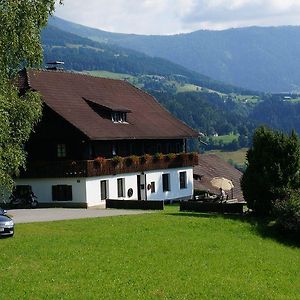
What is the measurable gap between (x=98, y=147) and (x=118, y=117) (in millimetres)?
4925

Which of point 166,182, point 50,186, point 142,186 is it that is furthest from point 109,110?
point 166,182

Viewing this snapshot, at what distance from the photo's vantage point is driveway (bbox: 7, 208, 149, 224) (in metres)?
36.7

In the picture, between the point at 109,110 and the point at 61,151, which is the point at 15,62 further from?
the point at 109,110

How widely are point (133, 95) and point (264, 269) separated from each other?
122ft

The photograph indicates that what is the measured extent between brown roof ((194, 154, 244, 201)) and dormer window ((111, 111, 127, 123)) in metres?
15.3

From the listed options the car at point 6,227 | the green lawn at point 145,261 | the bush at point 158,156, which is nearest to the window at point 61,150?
the bush at point 158,156

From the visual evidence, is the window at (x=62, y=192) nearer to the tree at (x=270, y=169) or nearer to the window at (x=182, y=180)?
the tree at (x=270, y=169)

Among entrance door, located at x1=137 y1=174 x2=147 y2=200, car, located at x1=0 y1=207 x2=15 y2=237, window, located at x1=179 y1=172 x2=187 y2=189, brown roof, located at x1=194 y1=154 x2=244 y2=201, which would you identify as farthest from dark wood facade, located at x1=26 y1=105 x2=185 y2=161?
brown roof, located at x1=194 y1=154 x2=244 y2=201

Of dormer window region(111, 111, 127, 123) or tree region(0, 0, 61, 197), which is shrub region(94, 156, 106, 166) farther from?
tree region(0, 0, 61, 197)

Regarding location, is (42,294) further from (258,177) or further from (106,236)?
(258,177)

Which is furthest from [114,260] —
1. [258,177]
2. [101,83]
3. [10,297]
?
[101,83]

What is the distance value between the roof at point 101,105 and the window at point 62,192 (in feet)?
14.3

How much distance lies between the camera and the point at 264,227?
35.7 metres

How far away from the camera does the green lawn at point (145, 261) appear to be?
816 inches
